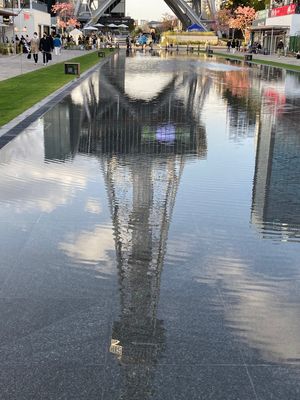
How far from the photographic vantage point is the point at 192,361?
144 inches

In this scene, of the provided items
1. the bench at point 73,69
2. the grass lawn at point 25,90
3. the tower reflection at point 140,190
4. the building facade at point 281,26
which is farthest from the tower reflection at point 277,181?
the building facade at point 281,26

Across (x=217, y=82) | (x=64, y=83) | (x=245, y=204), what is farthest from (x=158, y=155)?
(x=217, y=82)

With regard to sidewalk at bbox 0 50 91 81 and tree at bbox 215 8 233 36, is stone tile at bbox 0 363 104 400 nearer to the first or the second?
sidewalk at bbox 0 50 91 81

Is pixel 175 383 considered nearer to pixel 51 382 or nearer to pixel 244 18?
pixel 51 382

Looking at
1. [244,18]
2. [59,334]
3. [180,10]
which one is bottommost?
[59,334]

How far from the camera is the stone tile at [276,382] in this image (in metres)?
3.32

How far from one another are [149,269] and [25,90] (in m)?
17.4

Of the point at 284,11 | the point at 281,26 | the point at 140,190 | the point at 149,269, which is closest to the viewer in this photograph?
the point at 149,269

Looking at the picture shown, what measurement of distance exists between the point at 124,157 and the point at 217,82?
1872 centimetres

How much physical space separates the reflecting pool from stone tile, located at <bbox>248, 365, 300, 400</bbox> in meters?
0.01

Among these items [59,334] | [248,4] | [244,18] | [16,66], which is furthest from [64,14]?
[59,334]

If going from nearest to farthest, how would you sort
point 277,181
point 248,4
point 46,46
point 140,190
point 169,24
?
1. point 140,190
2. point 277,181
3. point 46,46
4. point 248,4
5. point 169,24

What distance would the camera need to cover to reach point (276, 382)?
11.3ft

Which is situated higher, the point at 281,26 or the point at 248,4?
the point at 248,4
